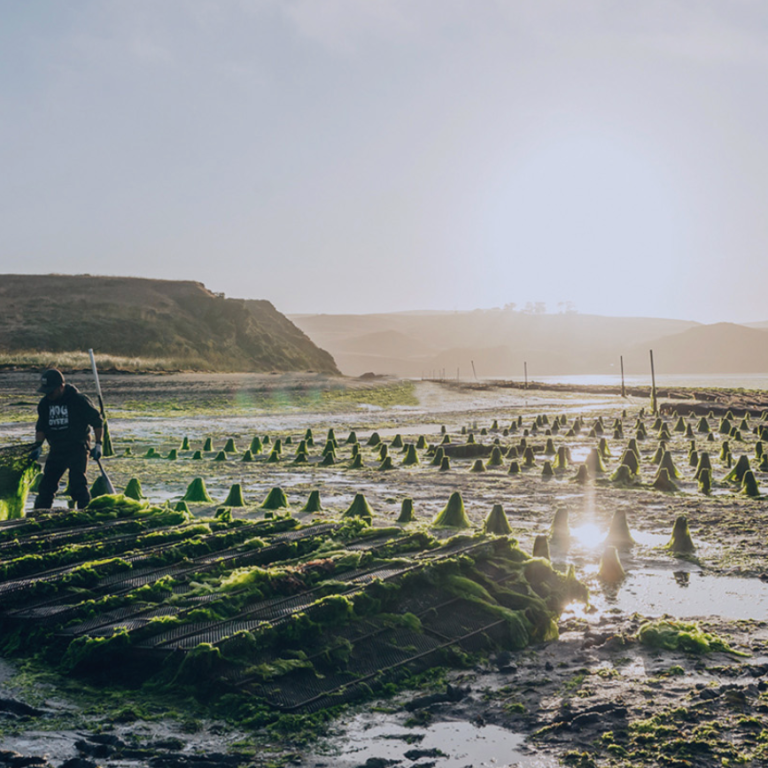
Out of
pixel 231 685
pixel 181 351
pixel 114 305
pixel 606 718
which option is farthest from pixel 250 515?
pixel 114 305

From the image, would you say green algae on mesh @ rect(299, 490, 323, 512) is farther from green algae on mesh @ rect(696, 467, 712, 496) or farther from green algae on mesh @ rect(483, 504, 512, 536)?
green algae on mesh @ rect(696, 467, 712, 496)

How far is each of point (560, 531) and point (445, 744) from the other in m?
4.97

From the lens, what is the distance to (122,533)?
7.43m

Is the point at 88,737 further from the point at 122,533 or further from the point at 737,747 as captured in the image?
the point at 122,533

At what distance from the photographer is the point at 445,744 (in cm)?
369

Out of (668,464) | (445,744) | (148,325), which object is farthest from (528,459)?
(148,325)

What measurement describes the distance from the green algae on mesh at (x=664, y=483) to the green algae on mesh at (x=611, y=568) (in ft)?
19.1

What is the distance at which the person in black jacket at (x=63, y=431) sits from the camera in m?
8.69

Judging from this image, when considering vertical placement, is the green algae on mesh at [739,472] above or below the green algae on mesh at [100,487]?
below

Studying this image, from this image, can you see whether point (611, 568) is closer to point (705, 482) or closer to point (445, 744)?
point (445, 744)

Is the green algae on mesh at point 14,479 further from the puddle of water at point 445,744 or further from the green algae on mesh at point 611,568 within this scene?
the green algae on mesh at point 611,568

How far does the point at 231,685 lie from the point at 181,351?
251 feet

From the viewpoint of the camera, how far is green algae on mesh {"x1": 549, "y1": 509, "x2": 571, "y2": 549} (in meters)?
8.19

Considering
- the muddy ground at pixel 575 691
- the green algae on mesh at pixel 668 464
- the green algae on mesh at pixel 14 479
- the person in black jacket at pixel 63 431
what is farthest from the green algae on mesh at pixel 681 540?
the green algae on mesh at pixel 14 479
